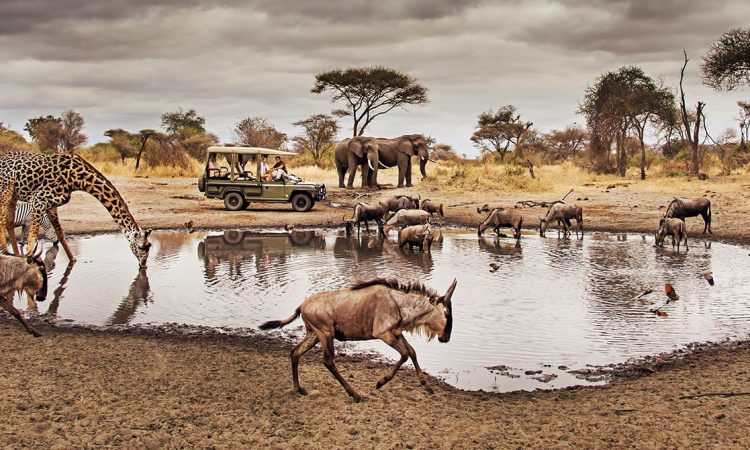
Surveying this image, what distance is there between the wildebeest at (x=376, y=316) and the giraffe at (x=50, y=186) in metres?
8.30

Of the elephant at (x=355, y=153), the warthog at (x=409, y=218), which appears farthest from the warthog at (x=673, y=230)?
the elephant at (x=355, y=153)

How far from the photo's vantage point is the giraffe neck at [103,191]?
14.6m

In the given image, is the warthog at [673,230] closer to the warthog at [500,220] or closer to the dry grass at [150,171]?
the warthog at [500,220]

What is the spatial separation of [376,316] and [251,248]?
455 inches

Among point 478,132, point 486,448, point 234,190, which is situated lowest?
point 486,448

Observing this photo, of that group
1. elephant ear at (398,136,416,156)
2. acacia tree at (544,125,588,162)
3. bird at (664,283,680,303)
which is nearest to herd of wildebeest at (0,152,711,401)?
bird at (664,283,680,303)

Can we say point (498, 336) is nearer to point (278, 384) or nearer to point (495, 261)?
point (278, 384)

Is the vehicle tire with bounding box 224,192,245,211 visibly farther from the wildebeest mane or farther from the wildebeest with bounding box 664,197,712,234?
the wildebeest mane

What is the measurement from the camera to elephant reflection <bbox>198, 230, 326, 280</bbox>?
50.2ft

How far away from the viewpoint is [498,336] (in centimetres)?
958

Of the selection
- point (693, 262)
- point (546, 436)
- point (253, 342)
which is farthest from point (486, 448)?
point (693, 262)

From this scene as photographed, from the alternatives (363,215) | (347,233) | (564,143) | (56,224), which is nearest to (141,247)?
(56,224)

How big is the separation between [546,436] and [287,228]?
1657cm

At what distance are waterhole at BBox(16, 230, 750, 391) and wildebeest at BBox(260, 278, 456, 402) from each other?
0.96 meters
